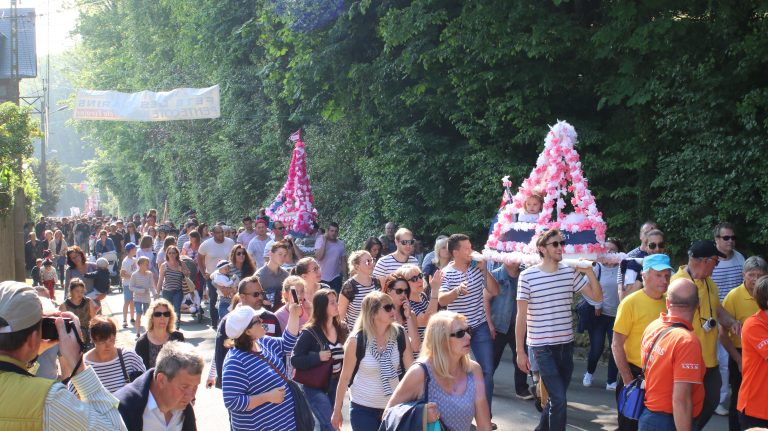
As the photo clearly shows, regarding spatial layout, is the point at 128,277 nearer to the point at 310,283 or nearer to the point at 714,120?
the point at 310,283

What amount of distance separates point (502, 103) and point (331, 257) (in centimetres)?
423

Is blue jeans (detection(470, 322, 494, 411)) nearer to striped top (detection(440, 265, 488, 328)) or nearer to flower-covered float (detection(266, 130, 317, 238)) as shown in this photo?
striped top (detection(440, 265, 488, 328))

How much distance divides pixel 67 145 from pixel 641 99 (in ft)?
483

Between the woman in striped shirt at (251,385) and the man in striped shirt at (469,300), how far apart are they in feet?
11.0

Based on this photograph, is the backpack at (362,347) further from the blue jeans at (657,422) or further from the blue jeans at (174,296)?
the blue jeans at (174,296)

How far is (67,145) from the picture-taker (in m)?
150

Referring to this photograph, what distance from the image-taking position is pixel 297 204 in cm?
2180

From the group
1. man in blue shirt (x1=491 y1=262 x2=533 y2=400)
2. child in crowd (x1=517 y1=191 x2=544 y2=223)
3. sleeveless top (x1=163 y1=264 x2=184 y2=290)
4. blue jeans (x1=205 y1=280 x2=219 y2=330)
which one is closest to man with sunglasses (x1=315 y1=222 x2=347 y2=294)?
blue jeans (x1=205 y1=280 x2=219 y2=330)

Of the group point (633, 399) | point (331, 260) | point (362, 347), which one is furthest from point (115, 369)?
point (331, 260)

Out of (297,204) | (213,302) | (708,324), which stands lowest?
(213,302)

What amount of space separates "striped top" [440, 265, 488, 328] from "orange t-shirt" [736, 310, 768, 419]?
130 inches

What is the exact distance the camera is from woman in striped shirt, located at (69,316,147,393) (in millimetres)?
6656

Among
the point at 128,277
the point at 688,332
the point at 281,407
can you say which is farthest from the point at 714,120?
the point at 128,277

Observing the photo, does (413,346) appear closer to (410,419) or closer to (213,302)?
(410,419)
